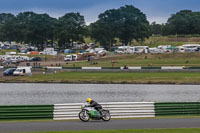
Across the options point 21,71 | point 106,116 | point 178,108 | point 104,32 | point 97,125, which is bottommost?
point 97,125

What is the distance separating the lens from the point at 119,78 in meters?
79.8

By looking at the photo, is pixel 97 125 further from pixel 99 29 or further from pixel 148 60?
pixel 99 29

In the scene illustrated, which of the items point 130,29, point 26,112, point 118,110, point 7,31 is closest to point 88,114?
point 118,110

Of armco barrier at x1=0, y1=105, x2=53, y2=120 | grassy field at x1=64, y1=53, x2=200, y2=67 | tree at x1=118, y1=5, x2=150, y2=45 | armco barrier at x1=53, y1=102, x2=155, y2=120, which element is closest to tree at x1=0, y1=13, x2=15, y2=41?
tree at x1=118, y1=5, x2=150, y2=45

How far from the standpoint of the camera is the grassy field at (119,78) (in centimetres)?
7612

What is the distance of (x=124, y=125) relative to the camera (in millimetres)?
28266

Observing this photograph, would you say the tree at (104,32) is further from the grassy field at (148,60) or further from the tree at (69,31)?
the grassy field at (148,60)

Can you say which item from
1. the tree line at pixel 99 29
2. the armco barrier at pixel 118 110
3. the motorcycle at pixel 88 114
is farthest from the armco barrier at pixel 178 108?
the tree line at pixel 99 29

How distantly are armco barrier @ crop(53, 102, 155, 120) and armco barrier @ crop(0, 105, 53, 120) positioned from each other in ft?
1.98

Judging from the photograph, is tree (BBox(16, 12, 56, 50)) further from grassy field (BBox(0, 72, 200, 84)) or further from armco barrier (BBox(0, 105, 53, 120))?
armco barrier (BBox(0, 105, 53, 120))

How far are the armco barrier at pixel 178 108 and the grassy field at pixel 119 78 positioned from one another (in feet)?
137

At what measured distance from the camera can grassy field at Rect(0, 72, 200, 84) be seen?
250ft

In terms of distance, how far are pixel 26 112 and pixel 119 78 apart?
49.5 meters

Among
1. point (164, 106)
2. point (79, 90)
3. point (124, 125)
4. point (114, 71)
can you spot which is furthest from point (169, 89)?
point (124, 125)
